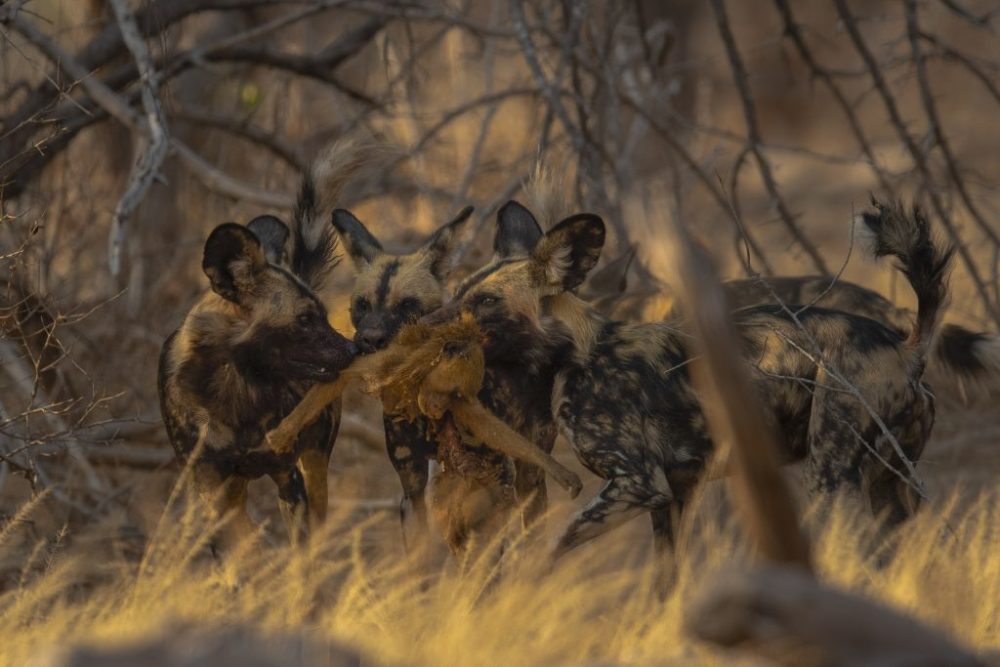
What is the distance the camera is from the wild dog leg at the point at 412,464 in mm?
5262

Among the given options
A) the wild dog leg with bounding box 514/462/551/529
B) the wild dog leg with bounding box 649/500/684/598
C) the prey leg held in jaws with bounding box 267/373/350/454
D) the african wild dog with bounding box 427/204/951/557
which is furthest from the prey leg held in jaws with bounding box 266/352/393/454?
the wild dog leg with bounding box 649/500/684/598

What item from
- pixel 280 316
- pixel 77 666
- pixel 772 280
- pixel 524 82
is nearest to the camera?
pixel 77 666

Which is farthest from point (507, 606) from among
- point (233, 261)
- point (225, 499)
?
point (233, 261)

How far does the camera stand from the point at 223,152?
9086mm

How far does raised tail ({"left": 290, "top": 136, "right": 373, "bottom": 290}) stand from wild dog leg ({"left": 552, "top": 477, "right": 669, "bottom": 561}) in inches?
53.7

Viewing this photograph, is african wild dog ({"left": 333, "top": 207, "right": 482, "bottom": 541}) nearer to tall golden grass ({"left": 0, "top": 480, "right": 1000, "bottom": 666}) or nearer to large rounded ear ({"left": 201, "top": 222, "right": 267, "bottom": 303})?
large rounded ear ({"left": 201, "top": 222, "right": 267, "bottom": 303})


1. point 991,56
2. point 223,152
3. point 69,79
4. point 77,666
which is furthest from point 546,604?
point 991,56

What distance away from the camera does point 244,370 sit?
505cm

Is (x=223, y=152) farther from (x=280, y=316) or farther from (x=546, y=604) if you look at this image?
(x=546, y=604)

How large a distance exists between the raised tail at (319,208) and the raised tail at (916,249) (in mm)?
1817

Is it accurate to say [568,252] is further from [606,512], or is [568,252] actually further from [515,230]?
[606,512]

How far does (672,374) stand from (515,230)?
34.2 inches

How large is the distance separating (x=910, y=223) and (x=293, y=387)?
1.99 metres

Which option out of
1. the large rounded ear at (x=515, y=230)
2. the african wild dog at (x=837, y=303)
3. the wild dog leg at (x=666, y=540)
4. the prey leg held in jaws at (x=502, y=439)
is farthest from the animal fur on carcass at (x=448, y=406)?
the african wild dog at (x=837, y=303)
